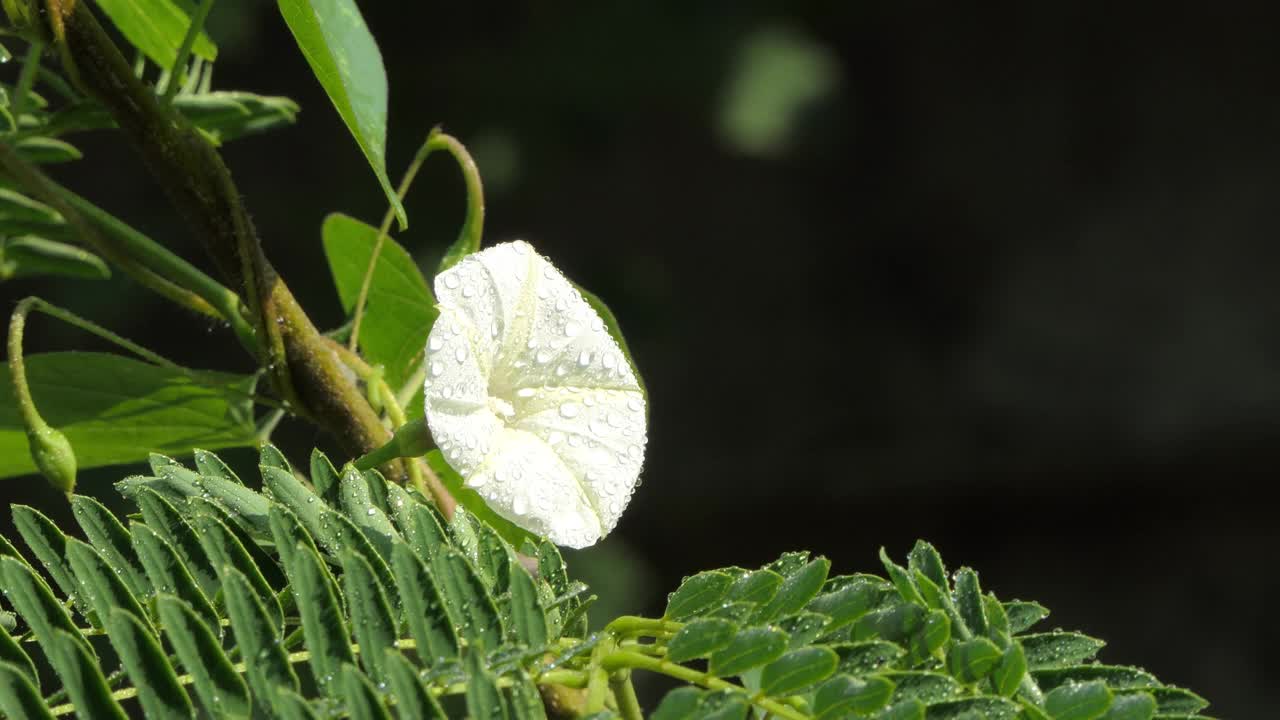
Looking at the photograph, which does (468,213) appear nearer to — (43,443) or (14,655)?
(43,443)

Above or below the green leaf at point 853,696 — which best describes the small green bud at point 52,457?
above

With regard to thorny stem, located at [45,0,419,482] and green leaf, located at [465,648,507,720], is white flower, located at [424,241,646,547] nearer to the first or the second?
thorny stem, located at [45,0,419,482]

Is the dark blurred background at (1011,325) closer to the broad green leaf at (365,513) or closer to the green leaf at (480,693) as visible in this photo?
the broad green leaf at (365,513)

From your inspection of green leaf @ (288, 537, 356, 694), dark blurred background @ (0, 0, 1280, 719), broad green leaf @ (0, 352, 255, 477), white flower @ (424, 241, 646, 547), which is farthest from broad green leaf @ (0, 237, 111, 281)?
dark blurred background @ (0, 0, 1280, 719)

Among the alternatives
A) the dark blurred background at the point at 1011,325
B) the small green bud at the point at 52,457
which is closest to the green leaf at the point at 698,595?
the small green bud at the point at 52,457

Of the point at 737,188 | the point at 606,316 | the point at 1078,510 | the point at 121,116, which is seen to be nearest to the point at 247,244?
the point at 121,116
